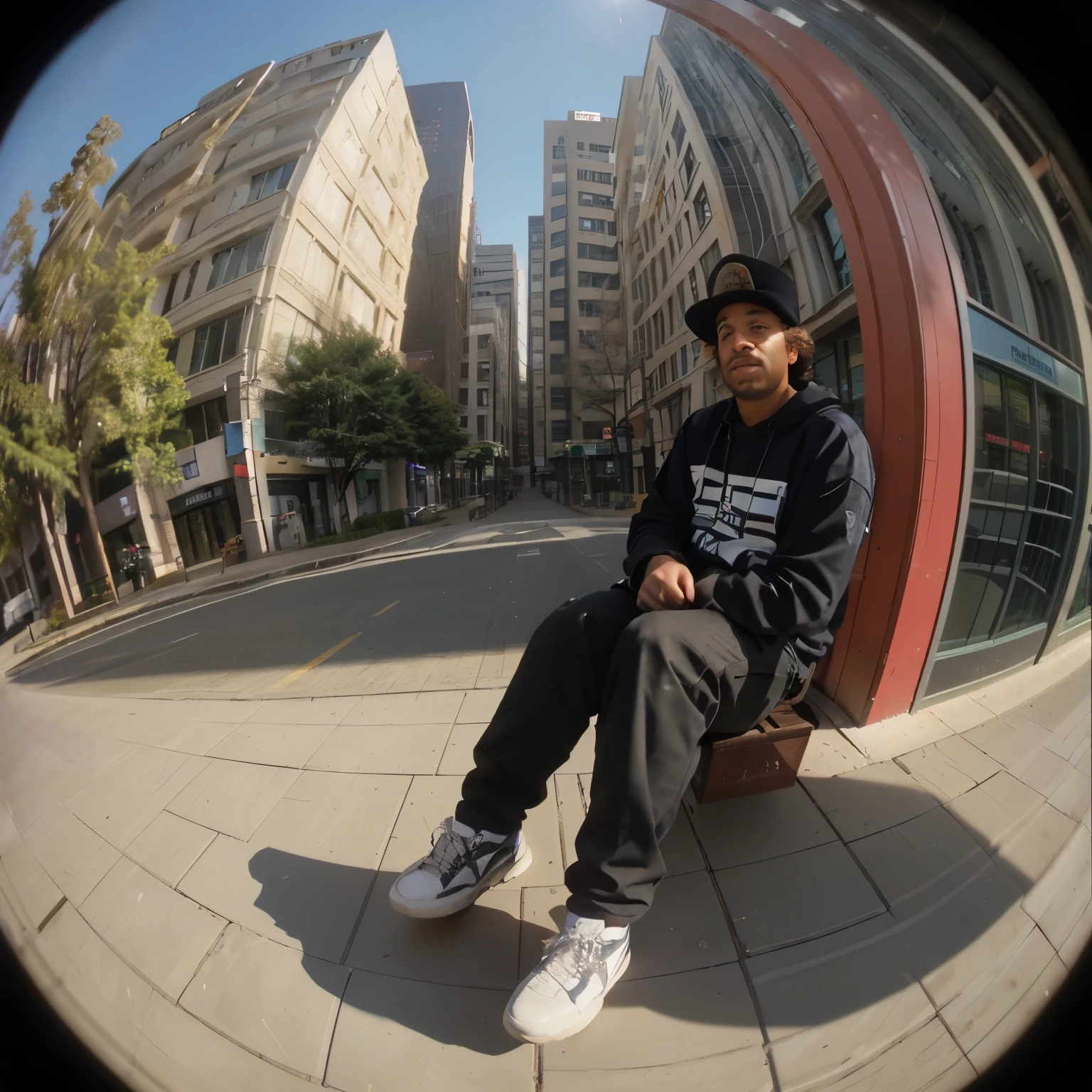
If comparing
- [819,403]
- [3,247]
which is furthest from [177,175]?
[819,403]

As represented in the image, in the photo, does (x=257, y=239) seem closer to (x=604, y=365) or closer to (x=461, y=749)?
(x=604, y=365)

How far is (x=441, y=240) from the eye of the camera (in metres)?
1.24

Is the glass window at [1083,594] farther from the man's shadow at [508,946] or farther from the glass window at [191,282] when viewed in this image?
the glass window at [191,282]

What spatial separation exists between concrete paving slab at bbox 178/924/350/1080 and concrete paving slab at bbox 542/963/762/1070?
378 millimetres

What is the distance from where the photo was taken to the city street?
79cm

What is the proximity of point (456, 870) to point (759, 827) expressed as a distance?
655 millimetres

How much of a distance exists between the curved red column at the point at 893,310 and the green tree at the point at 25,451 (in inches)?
55.7

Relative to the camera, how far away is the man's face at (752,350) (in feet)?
3.38

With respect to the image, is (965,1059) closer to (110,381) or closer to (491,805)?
(491,805)

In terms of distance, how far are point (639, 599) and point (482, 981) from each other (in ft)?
2.63

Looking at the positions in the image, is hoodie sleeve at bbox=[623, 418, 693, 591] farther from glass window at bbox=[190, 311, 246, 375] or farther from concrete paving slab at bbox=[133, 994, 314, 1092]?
concrete paving slab at bbox=[133, 994, 314, 1092]

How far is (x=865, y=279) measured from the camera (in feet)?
3.23

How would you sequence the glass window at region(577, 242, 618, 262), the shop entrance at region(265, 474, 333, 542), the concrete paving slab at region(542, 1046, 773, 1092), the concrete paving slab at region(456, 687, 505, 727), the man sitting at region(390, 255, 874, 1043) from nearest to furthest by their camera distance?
the concrete paving slab at region(542, 1046, 773, 1092) < the man sitting at region(390, 255, 874, 1043) < the shop entrance at region(265, 474, 333, 542) < the concrete paving slab at region(456, 687, 505, 727) < the glass window at region(577, 242, 618, 262)

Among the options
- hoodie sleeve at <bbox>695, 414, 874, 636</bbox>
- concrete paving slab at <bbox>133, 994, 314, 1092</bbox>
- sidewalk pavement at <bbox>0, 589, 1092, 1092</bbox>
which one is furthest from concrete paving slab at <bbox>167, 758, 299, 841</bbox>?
hoodie sleeve at <bbox>695, 414, 874, 636</bbox>
